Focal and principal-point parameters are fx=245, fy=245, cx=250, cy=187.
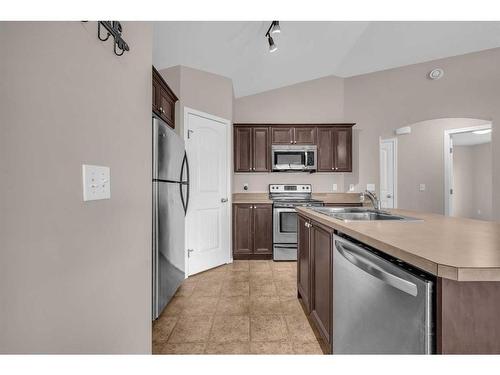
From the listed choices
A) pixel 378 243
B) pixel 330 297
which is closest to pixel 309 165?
pixel 330 297

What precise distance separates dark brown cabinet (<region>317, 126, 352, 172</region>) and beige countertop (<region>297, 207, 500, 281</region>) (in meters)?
2.93

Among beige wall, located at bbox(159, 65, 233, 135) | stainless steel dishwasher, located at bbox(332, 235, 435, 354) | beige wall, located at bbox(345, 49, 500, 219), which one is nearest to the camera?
stainless steel dishwasher, located at bbox(332, 235, 435, 354)

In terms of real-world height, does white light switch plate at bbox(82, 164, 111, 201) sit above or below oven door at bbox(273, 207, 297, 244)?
above

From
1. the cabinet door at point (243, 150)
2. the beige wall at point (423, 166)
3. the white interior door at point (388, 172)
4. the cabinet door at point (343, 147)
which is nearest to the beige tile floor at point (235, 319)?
the cabinet door at point (243, 150)

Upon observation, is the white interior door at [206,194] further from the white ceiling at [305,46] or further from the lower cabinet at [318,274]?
the lower cabinet at [318,274]

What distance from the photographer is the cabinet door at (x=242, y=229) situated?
378 centimetres

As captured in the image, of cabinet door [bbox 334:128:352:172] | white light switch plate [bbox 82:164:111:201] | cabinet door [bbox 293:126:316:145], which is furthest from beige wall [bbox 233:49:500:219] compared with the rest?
white light switch plate [bbox 82:164:111:201]

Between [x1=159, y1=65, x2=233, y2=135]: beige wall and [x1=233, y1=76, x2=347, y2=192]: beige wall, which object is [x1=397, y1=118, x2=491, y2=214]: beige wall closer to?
[x1=233, y1=76, x2=347, y2=192]: beige wall

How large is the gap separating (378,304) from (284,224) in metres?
2.76

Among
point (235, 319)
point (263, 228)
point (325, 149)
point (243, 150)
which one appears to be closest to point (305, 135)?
point (325, 149)

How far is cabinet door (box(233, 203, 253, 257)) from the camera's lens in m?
3.78
